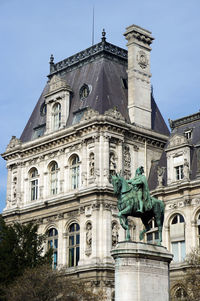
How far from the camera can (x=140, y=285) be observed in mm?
29953

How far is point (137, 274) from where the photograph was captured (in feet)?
98.7

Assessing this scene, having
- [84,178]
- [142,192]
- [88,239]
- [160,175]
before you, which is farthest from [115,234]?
[142,192]

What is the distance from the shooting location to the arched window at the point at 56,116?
59.7 metres

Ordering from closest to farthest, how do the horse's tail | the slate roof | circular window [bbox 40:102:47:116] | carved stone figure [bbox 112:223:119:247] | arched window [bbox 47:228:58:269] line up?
1. the horse's tail
2. carved stone figure [bbox 112:223:119:247]
3. the slate roof
4. arched window [bbox 47:228:58:269]
5. circular window [bbox 40:102:47:116]

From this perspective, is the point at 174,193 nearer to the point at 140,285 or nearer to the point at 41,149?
the point at 41,149

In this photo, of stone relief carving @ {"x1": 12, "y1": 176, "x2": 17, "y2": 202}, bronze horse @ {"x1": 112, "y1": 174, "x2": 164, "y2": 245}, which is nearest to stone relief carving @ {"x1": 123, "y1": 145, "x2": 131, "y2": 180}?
stone relief carving @ {"x1": 12, "y1": 176, "x2": 17, "y2": 202}

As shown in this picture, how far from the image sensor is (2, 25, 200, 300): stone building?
52062mm

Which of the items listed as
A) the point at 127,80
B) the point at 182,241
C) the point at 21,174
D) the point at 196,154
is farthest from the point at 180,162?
the point at 21,174

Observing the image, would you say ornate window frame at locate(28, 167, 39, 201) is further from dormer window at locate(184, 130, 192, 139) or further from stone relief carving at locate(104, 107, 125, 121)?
dormer window at locate(184, 130, 192, 139)

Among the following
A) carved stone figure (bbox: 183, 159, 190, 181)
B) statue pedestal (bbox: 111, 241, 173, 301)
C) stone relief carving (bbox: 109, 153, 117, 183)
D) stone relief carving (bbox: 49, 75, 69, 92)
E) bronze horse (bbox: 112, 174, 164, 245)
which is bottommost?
statue pedestal (bbox: 111, 241, 173, 301)

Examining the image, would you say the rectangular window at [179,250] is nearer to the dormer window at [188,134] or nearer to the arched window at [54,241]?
the dormer window at [188,134]

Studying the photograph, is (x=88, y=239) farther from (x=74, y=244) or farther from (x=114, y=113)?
(x=114, y=113)

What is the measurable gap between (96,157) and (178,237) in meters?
9.04

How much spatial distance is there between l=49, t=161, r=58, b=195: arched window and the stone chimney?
787 cm
